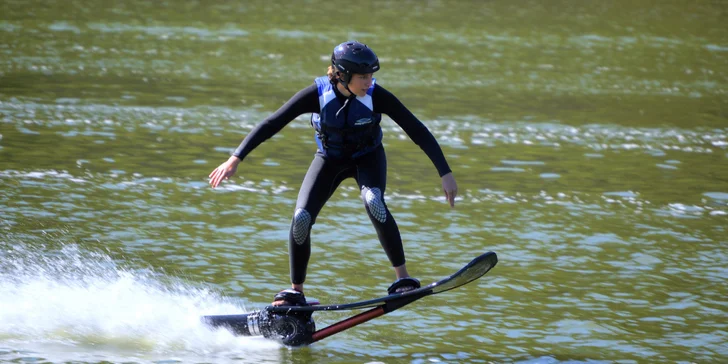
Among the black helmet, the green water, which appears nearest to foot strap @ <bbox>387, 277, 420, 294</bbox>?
the green water

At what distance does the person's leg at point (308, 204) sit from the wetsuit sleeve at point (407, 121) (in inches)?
20.1

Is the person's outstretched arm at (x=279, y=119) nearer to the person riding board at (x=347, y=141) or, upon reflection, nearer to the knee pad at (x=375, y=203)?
→ the person riding board at (x=347, y=141)

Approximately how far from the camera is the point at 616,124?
17.7 metres

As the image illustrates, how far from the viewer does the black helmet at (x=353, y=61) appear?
6770 millimetres

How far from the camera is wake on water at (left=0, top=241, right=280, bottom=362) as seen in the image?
7.06 meters

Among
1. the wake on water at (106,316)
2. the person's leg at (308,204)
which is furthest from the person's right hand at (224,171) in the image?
the wake on water at (106,316)

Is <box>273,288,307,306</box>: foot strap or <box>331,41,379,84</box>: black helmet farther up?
<box>331,41,379,84</box>: black helmet

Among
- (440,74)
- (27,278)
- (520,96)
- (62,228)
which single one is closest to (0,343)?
(27,278)

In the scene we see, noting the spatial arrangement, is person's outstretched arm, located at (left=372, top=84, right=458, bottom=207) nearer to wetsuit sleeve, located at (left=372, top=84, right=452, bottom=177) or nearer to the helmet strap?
wetsuit sleeve, located at (left=372, top=84, right=452, bottom=177)

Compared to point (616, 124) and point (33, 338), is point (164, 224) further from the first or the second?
point (616, 124)

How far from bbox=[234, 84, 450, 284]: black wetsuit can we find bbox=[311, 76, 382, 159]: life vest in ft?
0.15

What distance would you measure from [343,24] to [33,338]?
22.4m

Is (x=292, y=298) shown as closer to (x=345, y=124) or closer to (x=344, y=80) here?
(x=345, y=124)

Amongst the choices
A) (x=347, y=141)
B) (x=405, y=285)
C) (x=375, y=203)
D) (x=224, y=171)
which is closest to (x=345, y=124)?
(x=347, y=141)
